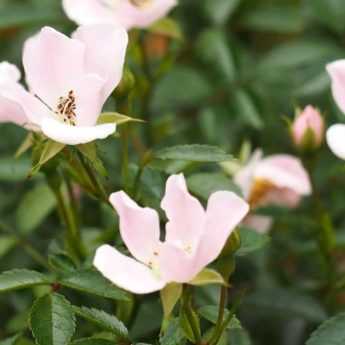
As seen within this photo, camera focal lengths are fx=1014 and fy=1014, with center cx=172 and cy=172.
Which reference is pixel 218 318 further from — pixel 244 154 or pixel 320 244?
pixel 244 154

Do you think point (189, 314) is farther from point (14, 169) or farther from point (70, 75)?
point (14, 169)

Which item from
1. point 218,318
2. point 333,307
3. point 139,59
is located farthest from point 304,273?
point 218,318

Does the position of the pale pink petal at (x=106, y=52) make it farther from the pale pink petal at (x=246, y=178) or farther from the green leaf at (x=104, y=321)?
the pale pink petal at (x=246, y=178)

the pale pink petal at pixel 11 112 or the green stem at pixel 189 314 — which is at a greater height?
the pale pink petal at pixel 11 112

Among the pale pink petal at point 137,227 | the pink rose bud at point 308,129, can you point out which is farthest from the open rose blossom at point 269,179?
the pale pink petal at point 137,227

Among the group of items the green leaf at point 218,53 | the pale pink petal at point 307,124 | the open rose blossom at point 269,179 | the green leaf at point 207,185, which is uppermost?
the pale pink petal at point 307,124

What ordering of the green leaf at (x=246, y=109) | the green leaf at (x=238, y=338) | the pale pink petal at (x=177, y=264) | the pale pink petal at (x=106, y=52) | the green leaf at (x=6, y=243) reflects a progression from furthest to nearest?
the green leaf at (x=246, y=109) → the green leaf at (x=6, y=243) → the green leaf at (x=238, y=338) → the pale pink petal at (x=106, y=52) → the pale pink petal at (x=177, y=264)
